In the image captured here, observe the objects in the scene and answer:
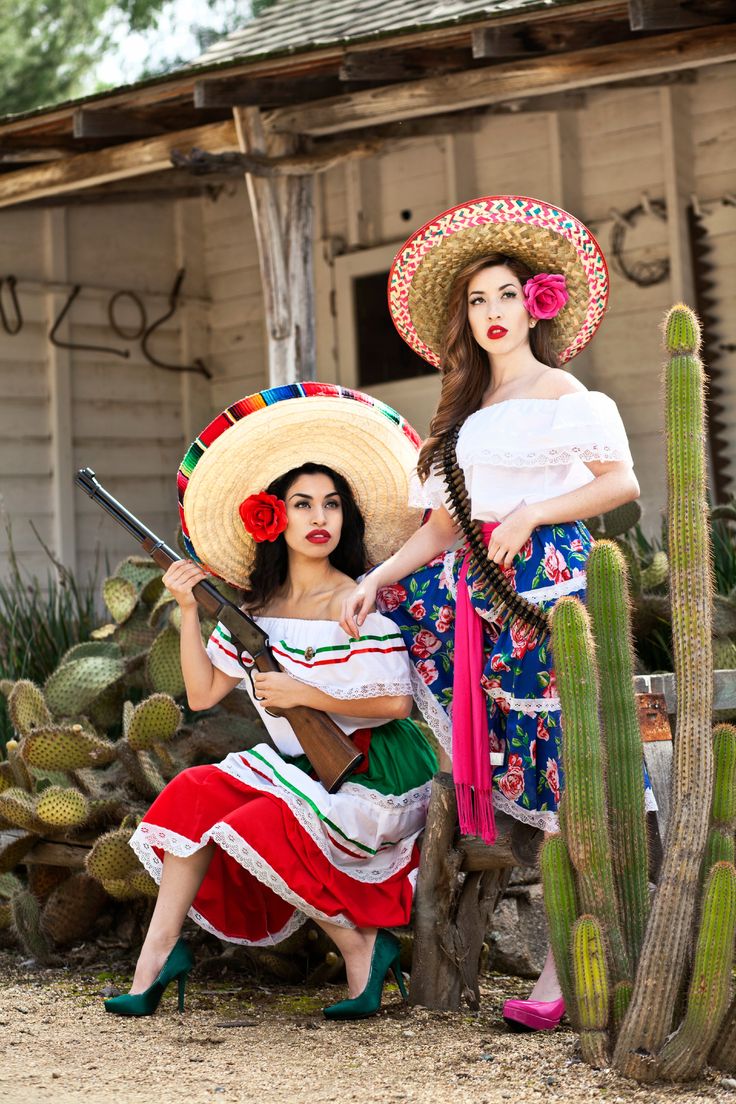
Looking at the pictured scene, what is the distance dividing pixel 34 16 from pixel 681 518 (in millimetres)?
15176

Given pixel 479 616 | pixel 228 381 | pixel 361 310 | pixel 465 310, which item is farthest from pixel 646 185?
pixel 479 616

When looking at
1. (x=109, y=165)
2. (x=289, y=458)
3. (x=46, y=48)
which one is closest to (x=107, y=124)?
(x=109, y=165)

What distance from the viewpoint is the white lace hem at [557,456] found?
327 centimetres

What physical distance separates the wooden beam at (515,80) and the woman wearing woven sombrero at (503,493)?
2.48m

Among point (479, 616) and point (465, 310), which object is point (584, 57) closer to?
point (465, 310)

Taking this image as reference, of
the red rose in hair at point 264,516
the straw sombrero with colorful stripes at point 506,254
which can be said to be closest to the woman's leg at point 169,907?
the red rose in hair at point 264,516

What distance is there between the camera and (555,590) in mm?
3277

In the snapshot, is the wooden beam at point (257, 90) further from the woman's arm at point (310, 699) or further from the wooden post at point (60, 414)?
the woman's arm at point (310, 699)

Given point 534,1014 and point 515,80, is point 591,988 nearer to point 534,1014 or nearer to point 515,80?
point 534,1014

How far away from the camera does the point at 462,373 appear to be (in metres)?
3.62

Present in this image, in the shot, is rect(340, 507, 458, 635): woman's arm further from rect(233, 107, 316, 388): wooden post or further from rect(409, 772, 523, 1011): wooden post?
rect(233, 107, 316, 388): wooden post

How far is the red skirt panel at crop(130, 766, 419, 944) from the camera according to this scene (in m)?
3.37

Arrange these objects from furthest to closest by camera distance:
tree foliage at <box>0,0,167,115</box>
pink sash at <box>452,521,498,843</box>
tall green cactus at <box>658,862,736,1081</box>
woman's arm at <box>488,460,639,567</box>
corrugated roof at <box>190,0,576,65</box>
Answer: tree foliage at <box>0,0,167,115</box> < corrugated roof at <box>190,0,576,65</box> < pink sash at <box>452,521,498,843</box> < woman's arm at <box>488,460,639,567</box> < tall green cactus at <box>658,862,736,1081</box>

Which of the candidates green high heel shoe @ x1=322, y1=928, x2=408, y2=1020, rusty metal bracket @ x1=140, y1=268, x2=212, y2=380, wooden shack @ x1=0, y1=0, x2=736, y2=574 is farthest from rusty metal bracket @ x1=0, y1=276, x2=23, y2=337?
green high heel shoe @ x1=322, y1=928, x2=408, y2=1020
